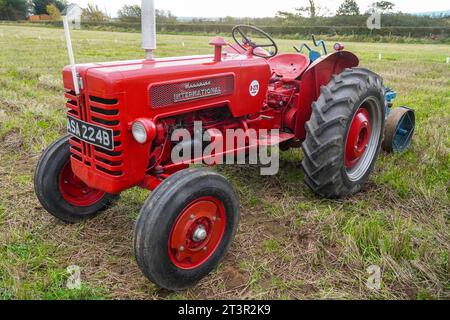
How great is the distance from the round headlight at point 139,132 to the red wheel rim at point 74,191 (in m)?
1.00

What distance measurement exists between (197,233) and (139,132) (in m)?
0.74

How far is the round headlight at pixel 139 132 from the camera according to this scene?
8.33 ft

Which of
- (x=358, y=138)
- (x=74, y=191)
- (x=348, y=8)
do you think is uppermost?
(x=348, y=8)

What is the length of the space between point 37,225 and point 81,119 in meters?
1.10

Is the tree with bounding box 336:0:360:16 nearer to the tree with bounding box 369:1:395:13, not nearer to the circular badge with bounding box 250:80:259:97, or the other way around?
the tree with bounding box 369:1:395:13

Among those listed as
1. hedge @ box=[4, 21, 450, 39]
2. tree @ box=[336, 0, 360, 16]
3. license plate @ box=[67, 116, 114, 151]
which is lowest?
license plate @ box=[67, 116, 114, 151]

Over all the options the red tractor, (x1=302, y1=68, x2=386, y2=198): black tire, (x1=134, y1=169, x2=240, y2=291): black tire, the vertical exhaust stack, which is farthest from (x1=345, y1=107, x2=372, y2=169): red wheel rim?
the vertical exhaust stack

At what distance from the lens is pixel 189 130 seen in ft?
10.2

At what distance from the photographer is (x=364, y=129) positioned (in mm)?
3910

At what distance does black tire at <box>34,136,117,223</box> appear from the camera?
3166mm

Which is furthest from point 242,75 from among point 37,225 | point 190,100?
point 37,225

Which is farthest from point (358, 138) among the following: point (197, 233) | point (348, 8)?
point (348, 8)
